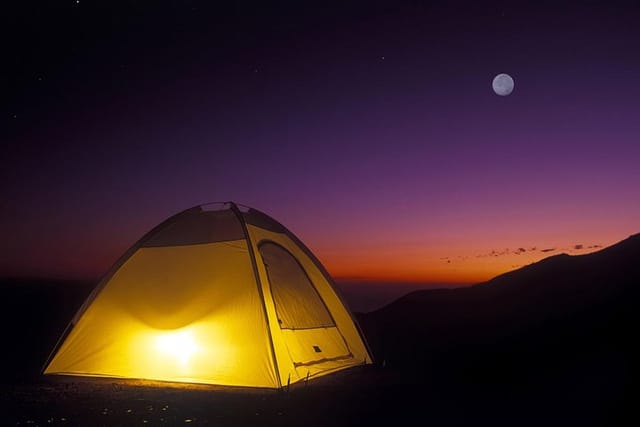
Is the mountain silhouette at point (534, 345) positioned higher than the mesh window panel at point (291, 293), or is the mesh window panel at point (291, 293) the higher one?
the mesh window panel at point (291, 293)

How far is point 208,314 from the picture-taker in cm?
1005

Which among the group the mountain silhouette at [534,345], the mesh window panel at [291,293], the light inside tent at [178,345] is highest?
the mesh window panel at [291,293]

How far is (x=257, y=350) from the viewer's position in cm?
951

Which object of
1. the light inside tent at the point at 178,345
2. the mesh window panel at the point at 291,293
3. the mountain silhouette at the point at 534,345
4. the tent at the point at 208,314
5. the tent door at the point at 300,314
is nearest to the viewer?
the mountain silhouette at the point at 534,345

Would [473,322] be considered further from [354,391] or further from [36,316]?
[36,316]

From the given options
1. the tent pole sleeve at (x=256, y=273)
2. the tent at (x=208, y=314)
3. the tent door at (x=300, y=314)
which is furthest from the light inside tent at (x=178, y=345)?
the tent door at (x=300, y=314)

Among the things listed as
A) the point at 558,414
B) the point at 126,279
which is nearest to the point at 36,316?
the point at 126,279

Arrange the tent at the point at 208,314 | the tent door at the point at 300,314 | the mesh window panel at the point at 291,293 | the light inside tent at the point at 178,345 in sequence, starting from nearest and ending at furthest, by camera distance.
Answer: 1. the tent at the point at 208,314
2. the light inside tent at the point at 178,345
3. the tent door at the point at 300,314
4. the mesh window panel at the point at 291,293

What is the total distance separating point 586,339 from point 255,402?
1127 cm

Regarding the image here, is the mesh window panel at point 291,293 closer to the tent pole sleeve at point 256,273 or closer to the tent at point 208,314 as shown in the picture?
the tent at point 208,314

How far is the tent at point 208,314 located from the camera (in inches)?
381

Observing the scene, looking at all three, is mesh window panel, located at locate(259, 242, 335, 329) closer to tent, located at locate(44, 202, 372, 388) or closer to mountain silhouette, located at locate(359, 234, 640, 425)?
tent, located at locate(44, 202, 372, 388)

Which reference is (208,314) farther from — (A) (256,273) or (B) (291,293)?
(B) (291,293)

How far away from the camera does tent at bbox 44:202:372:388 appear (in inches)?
381
